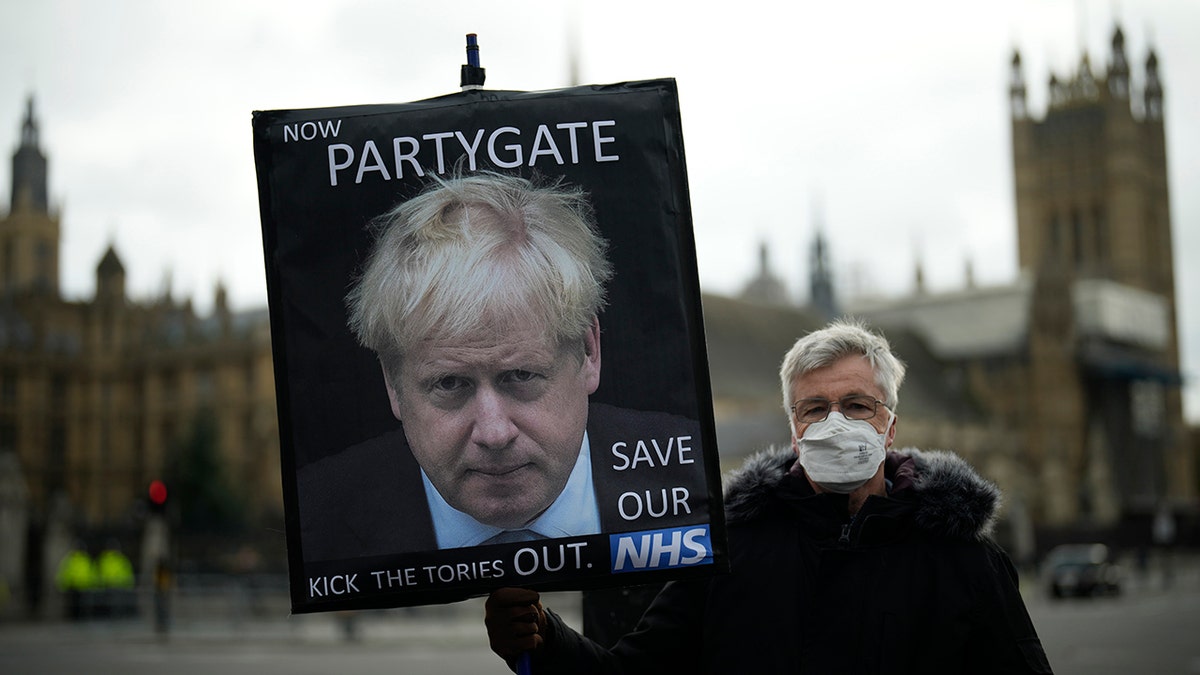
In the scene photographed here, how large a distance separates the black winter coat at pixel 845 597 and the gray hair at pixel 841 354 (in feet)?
0.66

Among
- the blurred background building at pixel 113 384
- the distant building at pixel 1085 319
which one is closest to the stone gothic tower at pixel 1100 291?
the distant building at pixel 1085 319

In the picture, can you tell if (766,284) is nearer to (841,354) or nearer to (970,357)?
(970,357)

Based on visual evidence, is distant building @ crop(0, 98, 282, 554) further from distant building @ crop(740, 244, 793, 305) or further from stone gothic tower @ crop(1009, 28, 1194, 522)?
stone gothic tower @ crop(1009, 28, 1194, 522)

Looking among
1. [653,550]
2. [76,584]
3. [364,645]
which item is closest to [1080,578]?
[364,645]

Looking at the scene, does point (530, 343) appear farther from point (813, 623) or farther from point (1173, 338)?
point (1173, 338)

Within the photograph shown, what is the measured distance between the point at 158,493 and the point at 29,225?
75926 millimetres

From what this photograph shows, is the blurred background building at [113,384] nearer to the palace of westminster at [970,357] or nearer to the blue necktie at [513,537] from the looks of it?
the palace of westminster at [970,357]

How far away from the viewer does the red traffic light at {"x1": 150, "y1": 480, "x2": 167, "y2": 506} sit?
2233cm

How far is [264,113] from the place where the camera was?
3271 mm

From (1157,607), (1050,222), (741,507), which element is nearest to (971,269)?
(1050,222)

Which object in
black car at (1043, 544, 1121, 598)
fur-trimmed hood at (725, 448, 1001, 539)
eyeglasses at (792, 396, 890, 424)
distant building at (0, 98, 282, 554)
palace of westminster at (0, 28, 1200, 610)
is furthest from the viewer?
distant building at (0, 98, 282, 554)

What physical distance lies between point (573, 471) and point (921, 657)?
2.79ft

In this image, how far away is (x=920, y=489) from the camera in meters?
3.22

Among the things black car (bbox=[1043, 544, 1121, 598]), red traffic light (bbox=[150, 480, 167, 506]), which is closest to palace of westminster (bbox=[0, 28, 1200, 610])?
black car (bbox=[1043, 544, 1121, 598])
